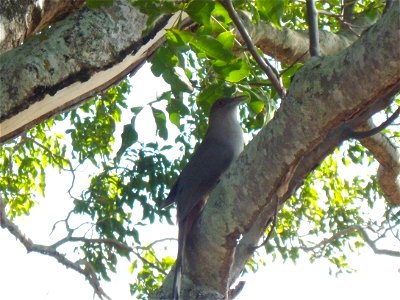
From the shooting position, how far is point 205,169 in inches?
151

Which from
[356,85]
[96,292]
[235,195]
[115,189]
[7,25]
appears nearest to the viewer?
[356,85]

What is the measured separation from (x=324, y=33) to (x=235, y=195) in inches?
111

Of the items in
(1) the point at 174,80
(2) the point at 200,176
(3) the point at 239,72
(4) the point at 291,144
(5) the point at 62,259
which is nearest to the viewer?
(4) the point at 291,144

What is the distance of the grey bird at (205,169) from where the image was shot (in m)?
3.49

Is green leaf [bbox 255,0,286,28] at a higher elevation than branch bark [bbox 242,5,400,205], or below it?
below

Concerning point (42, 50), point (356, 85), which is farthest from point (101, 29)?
point (356, 85)

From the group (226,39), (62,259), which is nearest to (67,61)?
(226,39)

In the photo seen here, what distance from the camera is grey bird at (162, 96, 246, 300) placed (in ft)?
11.5

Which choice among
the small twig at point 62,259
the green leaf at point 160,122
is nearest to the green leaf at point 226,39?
the green leaf at point 160,122

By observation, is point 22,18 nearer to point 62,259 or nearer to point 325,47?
point 62,259

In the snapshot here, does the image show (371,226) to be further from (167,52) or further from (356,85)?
(356,85)

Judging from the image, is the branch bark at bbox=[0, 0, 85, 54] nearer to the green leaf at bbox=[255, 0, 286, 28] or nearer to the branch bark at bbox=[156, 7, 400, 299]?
the green leaf at bbox=[255, 0, 286, 28]

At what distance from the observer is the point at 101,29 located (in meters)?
2.70

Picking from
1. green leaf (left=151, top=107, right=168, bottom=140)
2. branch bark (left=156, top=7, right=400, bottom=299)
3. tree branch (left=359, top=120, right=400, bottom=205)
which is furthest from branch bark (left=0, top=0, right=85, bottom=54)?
tree branch (left=359, top=120, right=400, bottom=205)
